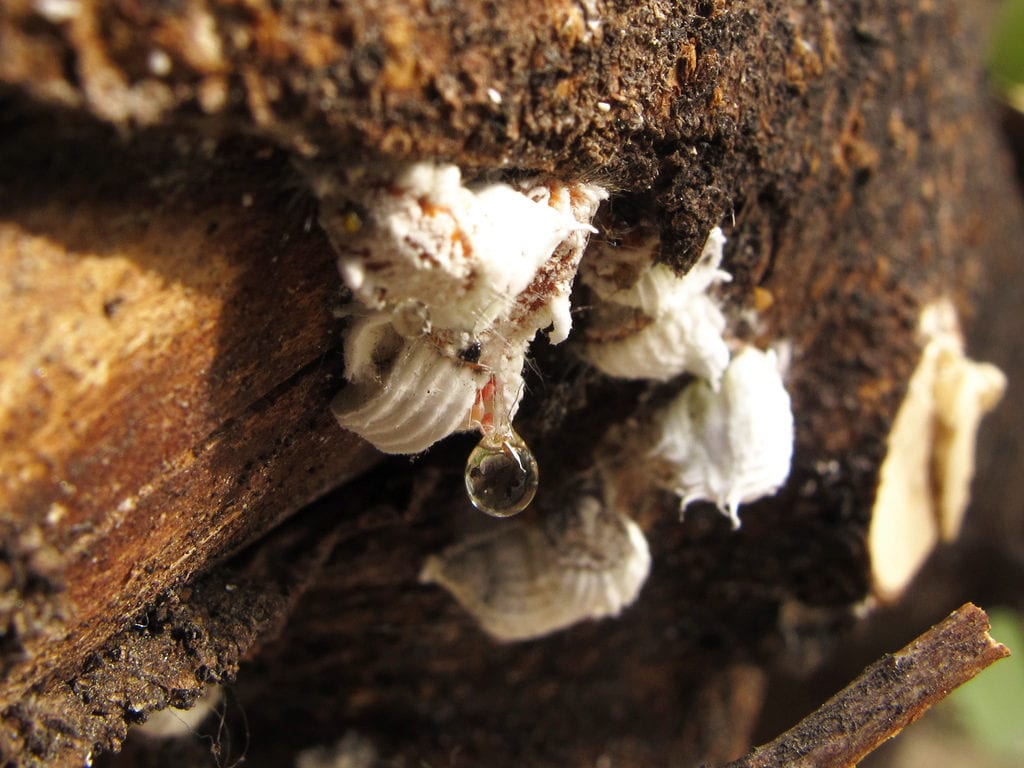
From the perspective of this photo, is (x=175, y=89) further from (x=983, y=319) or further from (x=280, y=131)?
(x=983, y=319)

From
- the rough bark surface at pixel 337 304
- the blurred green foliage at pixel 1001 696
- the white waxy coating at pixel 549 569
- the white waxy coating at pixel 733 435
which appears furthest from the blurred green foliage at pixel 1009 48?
the white waxy coating at pixel 549 569

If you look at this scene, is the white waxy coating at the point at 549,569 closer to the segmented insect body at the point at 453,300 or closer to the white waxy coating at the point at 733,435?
the white waxy coating at the point at 733,435

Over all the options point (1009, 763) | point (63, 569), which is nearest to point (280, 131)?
point (63, 569)

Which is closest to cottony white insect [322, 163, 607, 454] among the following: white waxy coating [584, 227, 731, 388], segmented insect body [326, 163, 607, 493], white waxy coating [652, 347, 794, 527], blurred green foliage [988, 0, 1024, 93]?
segmented insect body [326, 163, 607, 493]

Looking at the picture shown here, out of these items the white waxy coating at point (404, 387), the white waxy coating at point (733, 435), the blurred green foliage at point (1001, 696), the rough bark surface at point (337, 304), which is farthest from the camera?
the blurred green foliage at point (1001, 696)

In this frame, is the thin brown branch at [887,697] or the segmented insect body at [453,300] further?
the thin brown branch at [887,697]

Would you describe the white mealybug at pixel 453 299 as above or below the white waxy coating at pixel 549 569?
above

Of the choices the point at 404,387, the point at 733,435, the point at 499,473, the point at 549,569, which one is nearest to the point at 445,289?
the point at 404,387
